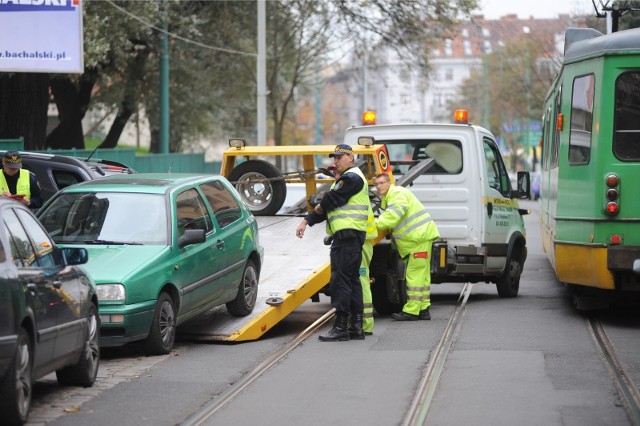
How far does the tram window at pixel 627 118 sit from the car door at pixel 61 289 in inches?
237

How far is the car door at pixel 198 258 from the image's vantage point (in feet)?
36.8

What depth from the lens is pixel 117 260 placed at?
35.1ft

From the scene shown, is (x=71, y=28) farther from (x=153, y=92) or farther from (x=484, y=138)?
(x=153, y=92)

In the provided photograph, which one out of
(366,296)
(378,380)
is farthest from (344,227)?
(378,380)

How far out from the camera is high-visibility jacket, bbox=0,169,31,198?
1370 centimetres

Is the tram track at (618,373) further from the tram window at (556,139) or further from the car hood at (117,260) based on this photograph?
the car hood at (117,260)

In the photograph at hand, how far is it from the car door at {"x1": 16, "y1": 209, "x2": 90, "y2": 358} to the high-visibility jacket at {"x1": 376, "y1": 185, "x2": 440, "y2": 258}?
4760 millimetres

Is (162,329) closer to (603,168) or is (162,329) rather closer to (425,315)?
(425,315)

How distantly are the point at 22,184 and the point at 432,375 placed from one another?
5.99 metres

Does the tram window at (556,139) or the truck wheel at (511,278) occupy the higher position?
the tram window at (556,139)

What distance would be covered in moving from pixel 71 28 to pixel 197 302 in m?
9.93

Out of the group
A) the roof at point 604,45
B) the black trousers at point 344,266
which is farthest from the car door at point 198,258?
the roof at point 604,45

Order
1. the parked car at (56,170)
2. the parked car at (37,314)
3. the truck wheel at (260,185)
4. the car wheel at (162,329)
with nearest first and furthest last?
the parked car at (37,314) < the car wheel at (162,329) < the truck wheel at (260,185) < the parked car at (56,170)

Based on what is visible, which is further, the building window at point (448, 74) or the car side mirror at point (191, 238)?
the building window at point (448, 74)
